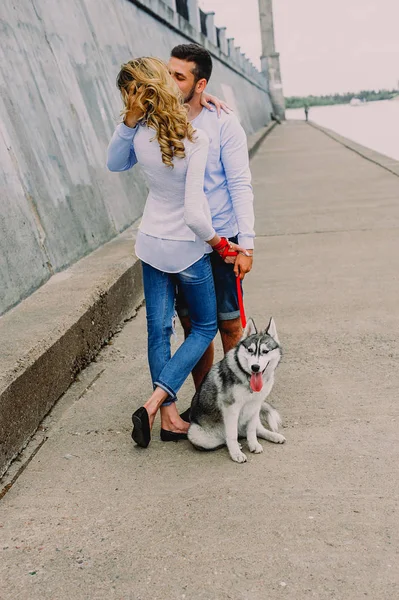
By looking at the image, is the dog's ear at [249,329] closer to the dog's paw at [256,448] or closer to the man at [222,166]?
the man at [222,166]

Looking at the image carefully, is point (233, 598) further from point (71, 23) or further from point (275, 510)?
point (71, 23)

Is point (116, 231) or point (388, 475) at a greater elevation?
point (388, 475)

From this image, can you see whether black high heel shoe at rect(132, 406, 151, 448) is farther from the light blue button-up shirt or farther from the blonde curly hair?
the blonde curly hair

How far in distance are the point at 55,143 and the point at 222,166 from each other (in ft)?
11.5

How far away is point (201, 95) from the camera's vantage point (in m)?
4.12

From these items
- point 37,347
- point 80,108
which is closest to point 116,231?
point 80,108

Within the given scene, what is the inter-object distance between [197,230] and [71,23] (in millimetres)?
6112

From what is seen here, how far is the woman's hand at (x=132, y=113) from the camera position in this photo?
12.2ft

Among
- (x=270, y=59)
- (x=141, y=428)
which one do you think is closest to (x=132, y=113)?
(x=141, y=428)

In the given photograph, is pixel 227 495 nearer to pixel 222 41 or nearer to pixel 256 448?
pixel 256 448

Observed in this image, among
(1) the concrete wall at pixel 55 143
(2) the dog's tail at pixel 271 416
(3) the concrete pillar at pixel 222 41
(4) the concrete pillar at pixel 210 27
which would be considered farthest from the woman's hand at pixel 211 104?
(3) the concrete pillar at pixel 222 41

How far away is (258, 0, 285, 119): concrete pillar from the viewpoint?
235 feet

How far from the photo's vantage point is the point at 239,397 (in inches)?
154

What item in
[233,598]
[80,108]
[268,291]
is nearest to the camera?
[233,598]
